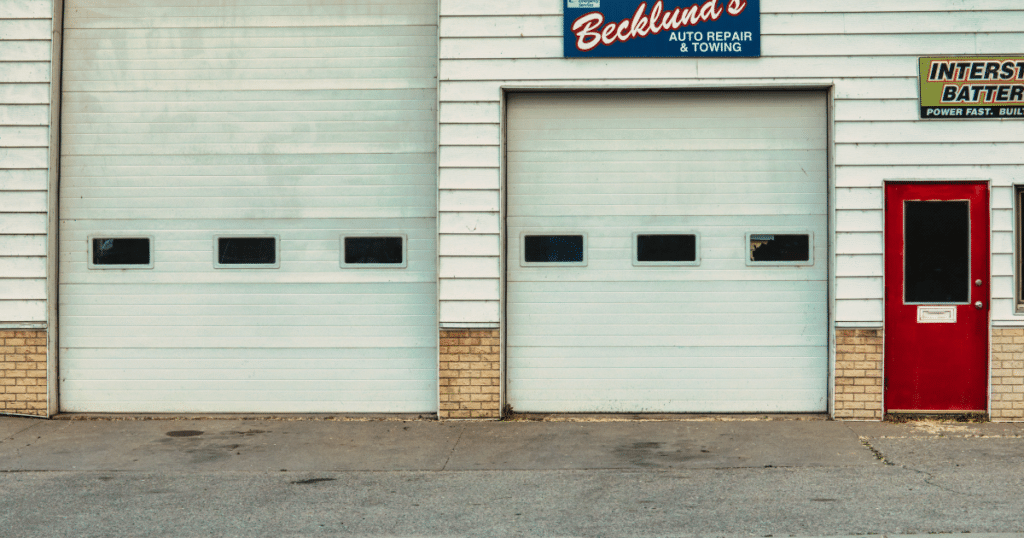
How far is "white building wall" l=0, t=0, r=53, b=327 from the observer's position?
8883 millimetres

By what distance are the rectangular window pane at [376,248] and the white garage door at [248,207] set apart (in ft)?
0.06

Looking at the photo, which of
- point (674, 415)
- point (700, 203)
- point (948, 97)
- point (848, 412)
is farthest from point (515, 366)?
point (948, 97)

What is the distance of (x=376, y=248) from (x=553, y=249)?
174cm

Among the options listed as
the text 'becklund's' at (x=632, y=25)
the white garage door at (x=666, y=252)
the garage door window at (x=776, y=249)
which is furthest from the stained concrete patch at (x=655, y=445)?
the text 'becklund's' at (x=632, y=25)

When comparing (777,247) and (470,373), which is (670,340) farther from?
(470,373)

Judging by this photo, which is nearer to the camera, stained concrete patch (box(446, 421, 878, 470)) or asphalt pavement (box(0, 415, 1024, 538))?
asphalt pavement (box(0, 415, 1024, 538))

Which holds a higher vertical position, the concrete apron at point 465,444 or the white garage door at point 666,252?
the white garage door at point 666,252

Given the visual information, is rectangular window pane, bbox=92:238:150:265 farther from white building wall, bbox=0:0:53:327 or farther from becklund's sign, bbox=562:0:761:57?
becklund's sign, bbox=562:0:761:57

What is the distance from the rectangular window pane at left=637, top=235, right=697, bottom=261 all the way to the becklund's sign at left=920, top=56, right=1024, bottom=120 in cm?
245

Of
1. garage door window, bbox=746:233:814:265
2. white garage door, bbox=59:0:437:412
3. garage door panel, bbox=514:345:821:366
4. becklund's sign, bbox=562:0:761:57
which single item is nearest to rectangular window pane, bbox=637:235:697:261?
garage door window, bbox=746:233:814:265

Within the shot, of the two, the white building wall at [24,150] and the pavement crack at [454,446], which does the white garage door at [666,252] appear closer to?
the pavement crack at [454,446]

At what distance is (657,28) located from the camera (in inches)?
340

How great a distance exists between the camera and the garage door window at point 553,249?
888 cm

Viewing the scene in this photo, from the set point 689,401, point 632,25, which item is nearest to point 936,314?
point 689,401
